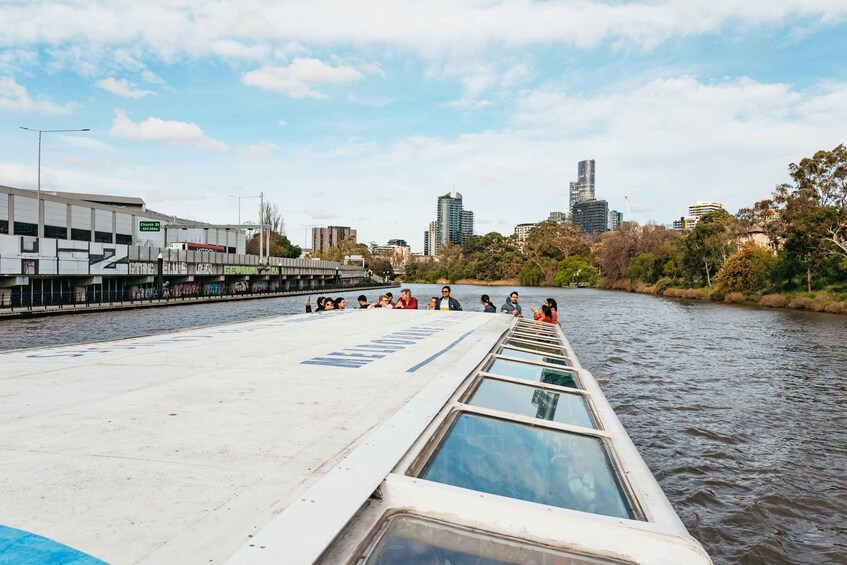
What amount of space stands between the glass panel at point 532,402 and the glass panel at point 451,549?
2060 millimetres

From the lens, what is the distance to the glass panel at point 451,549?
2.17 metres

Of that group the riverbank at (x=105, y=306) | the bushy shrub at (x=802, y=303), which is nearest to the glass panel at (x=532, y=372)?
the riverbank at (x=105, y=306)

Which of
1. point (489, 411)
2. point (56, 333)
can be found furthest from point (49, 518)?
point (56, 333)

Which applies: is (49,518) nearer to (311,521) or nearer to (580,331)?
(311,521)

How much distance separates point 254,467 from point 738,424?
35.8ft

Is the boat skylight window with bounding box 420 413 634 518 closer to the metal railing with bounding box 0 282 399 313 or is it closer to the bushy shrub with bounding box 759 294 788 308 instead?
the metal railing with bounding box 0 282 399 313

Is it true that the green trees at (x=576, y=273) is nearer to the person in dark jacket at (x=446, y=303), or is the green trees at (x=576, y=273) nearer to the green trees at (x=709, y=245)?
the green trees at (x=709, y=245)

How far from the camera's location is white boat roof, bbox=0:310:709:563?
2.27 meters

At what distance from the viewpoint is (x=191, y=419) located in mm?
4008

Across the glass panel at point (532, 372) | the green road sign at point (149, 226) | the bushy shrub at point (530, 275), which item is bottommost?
the glass panel at point (532, 372)

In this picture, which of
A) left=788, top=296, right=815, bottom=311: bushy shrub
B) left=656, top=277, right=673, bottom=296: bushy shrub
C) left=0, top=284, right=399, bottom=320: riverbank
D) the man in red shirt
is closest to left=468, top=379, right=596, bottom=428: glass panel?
the man in red shirt

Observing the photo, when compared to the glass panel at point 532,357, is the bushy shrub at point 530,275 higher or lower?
higher

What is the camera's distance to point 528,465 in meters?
3.25

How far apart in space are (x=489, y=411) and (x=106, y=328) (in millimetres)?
28888
